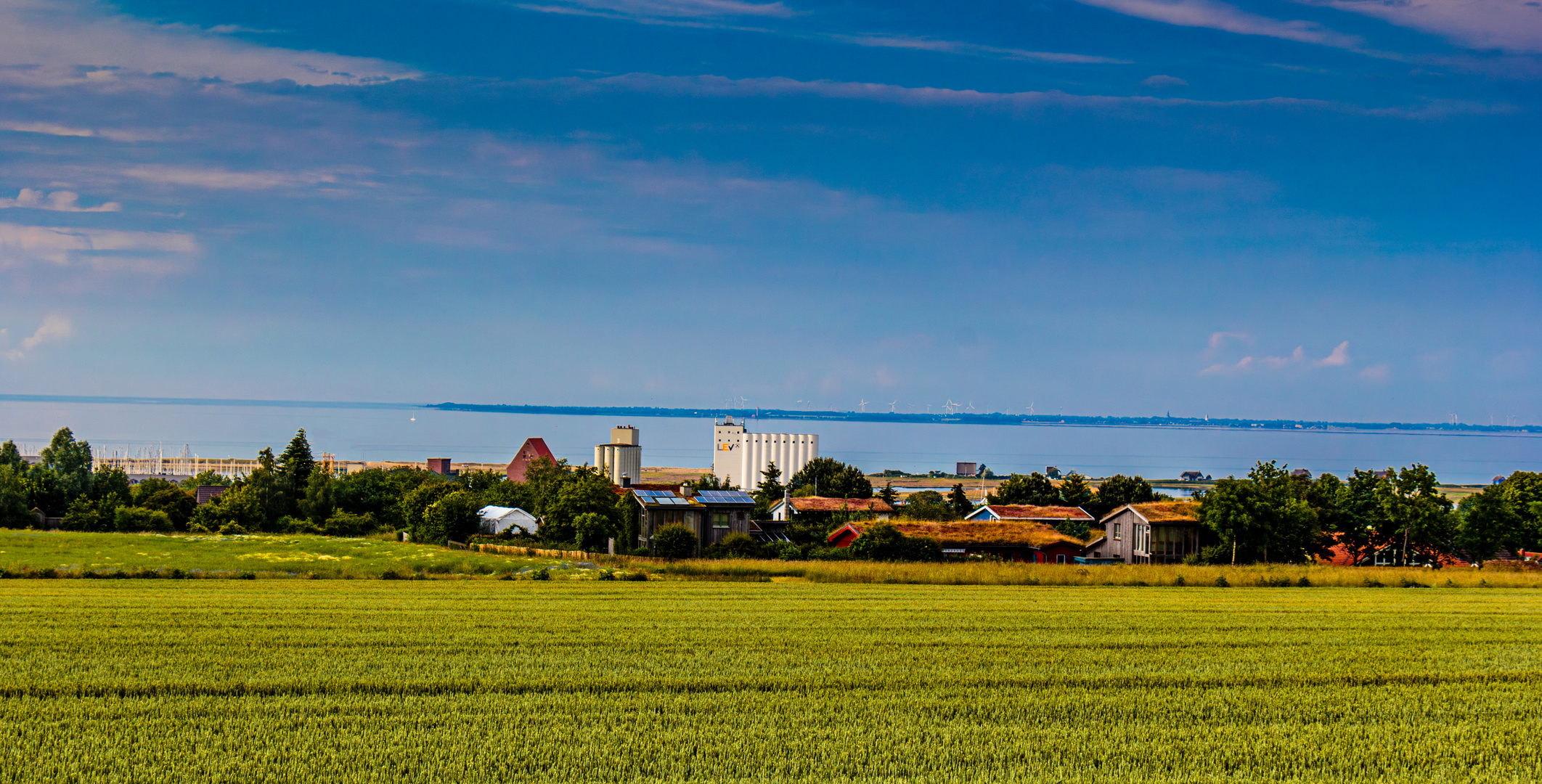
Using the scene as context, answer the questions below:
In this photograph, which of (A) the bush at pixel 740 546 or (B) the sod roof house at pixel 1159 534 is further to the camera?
(B) the sod roof house at pixel 1159 534

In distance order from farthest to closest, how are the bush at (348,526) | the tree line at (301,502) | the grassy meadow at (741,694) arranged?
1. the bush at (348,526)
2. the tree line at (301,502)
3. the grassy meadow at (741,694)

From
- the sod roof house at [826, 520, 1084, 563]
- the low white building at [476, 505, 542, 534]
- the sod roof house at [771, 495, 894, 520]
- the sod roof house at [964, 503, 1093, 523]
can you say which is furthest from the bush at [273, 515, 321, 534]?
the sod roof house at [964, 503, 1093, 523]

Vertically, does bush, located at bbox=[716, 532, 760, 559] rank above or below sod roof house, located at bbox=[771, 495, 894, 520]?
below

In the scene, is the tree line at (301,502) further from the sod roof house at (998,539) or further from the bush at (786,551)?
the sod roof house at (998,539)

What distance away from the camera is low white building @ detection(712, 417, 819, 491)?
193 m

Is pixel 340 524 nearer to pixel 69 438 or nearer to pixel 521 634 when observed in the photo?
pixel 69 438

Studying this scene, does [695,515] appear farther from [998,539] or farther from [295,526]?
[295,526]

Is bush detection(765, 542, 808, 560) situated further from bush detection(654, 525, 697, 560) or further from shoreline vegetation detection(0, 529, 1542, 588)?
shoreline vegetation detection(0, 529, 1542, 588)

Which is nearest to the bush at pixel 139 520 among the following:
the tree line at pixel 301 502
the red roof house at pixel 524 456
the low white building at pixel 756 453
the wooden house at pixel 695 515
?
the tree line at pixel 301 502

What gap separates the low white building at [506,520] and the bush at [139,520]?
2107 centimetres

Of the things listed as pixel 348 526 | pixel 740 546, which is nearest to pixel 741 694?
pixel 740 546

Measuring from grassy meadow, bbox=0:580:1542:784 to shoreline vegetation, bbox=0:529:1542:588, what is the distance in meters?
8.92

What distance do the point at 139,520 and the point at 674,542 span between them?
136 ft

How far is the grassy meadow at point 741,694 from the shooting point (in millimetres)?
12742
